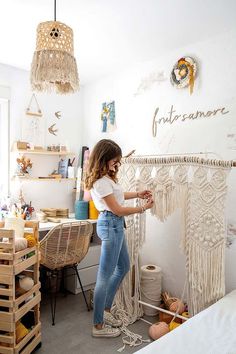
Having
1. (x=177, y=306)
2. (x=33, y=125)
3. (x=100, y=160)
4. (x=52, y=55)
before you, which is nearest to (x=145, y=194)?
(x=100, y=160)

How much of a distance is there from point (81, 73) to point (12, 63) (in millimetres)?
725

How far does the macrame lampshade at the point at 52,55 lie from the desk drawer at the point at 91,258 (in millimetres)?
1859

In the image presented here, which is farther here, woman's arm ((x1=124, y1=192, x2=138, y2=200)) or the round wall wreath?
the round wall wreath

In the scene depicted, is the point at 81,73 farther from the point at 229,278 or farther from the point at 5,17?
the point at 229,278

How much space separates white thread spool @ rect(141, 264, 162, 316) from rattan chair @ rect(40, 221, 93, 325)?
1.93 feet

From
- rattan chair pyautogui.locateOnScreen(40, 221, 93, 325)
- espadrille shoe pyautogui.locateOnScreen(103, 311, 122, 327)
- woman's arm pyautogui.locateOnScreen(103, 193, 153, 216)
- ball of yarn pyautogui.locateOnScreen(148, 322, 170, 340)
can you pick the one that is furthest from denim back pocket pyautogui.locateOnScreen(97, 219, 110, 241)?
ball of yarn pyautogui.locateOnScreen(148, 322, 170, 340)

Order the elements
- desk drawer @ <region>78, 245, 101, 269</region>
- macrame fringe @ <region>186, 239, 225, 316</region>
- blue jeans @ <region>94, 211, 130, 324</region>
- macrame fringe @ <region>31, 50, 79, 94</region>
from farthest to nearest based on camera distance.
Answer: desk drawer @ <region>78, 245, 101, 269</region> < blue jeans @ <region>94, 211, 130, 324</region> < macrame fringe @ <region>186, 239, 225, 316</region> < macrame fringe @ <region>31, 50, 79, 94</region>

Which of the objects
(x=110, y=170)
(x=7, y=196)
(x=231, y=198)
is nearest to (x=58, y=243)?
(x=110, y=170)

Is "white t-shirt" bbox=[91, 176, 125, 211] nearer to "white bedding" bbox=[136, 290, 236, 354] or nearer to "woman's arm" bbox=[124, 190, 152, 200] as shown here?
"woman's arm" bbox=[124, 190, 152, 200]

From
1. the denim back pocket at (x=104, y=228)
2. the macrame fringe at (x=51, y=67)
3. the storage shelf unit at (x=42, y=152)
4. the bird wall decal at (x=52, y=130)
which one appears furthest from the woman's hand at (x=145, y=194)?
the bird wall decal at (x=52, y=130)

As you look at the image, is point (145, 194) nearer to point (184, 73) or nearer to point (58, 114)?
point (184, 73)

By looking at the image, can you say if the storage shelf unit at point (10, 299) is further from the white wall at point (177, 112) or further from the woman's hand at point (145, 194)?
the white wall at point (177, 112)

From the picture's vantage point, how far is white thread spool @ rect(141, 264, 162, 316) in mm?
2475

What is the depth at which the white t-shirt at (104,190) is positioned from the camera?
1.95 metres
